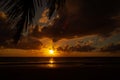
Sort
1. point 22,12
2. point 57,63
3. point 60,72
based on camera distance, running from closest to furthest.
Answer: point 22,12 → point 60,72 → point 57,63

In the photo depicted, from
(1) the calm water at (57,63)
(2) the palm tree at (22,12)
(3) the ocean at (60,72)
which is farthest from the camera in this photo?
(1) the calm water at (57,63)

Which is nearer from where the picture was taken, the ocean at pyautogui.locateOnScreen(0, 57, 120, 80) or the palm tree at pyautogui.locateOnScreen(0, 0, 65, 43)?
the palm tree at pyautogui.locateOnScreen(0, 0, 65, 43)

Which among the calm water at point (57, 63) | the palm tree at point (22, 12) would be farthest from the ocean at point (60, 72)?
the palm tree at point (22, 12)

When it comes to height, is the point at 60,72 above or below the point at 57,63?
below

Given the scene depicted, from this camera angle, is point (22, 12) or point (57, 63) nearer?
point (22, 12)

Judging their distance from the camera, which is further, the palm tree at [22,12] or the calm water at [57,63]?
the calm water at [57,63]

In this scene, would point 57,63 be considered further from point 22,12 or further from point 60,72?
point 22,12

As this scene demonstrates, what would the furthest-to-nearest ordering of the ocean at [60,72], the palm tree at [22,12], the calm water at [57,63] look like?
the calm water at [57,63] → the ocean at [60,72] → the palm tree at [22,12]

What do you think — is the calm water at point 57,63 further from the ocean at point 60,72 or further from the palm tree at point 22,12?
the palm tree at point 22,12

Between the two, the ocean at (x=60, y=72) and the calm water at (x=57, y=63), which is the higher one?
the calm water at (x=57, y=63)

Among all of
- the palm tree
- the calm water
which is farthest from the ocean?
the palm tree

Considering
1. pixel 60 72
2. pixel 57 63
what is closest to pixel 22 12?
pixel 60 72

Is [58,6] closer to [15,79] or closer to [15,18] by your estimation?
[15,18]

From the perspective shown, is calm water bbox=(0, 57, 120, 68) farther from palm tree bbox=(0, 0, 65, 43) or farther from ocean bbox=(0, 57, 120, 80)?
palm tree bbox=(0, 0, 65, 43)
